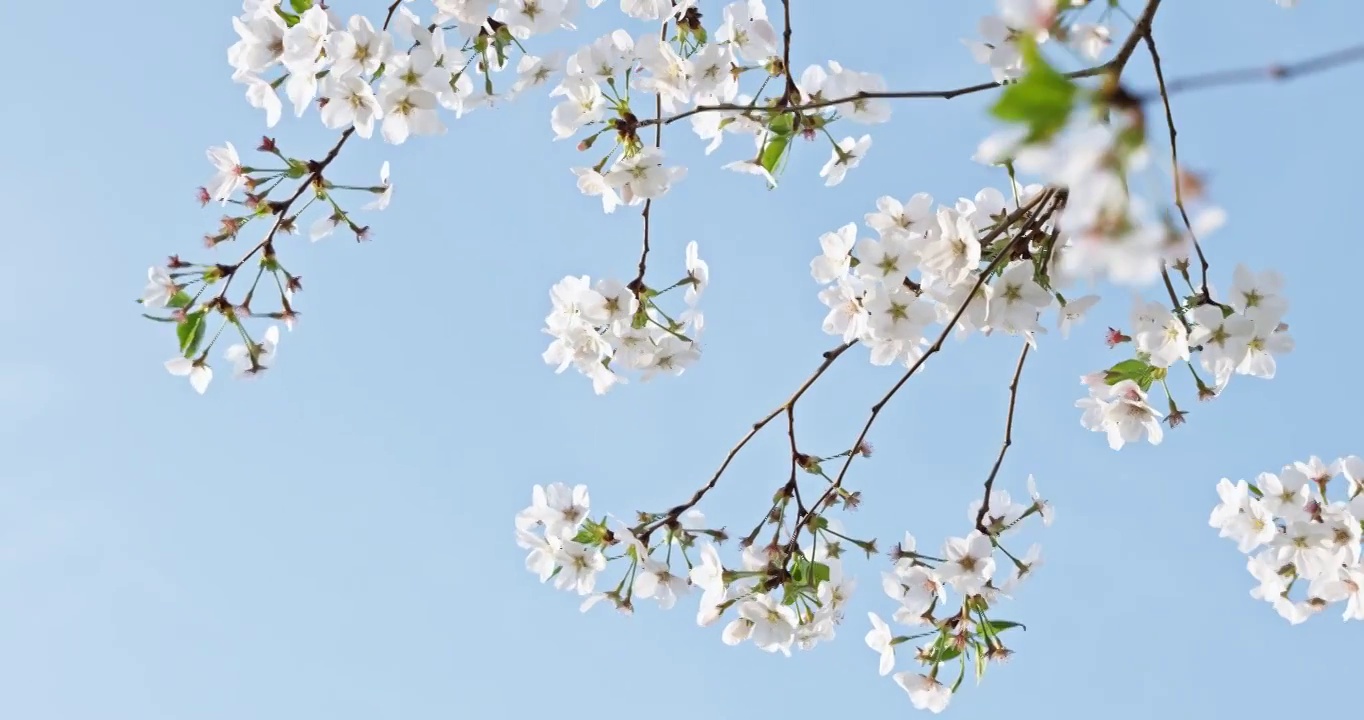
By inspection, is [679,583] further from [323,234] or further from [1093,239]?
[1093,239]

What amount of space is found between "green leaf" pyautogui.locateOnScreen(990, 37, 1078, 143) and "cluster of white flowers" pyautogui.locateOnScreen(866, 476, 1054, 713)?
8.73ft

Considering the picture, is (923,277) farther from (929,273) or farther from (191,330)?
(191,330)

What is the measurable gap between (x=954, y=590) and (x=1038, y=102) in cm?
279

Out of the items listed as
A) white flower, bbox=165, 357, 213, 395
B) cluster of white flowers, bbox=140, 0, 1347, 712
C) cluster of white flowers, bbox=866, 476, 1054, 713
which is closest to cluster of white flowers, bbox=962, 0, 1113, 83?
cluster of white flowers, bbox=140, 0, 1347, 712

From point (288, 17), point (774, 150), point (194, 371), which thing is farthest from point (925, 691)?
point (288, 17)

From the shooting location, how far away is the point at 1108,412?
12.4ft

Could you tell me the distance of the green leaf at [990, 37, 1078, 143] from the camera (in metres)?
1.13

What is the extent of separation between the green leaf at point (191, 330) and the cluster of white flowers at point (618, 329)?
3.58 feet

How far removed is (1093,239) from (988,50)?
247cm

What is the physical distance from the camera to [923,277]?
3518mm

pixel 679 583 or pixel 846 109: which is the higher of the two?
pixel 846 109

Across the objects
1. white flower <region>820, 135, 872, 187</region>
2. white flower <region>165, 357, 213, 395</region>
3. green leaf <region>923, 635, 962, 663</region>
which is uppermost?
white flower <region>820, 135, 872, 187</region>

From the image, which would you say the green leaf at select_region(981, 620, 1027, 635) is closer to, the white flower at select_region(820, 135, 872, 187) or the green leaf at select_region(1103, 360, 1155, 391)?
the green leaf at select_region(1103, 360, 1155, 391)

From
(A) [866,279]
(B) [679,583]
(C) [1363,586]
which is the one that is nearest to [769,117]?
(A) [866,279]
